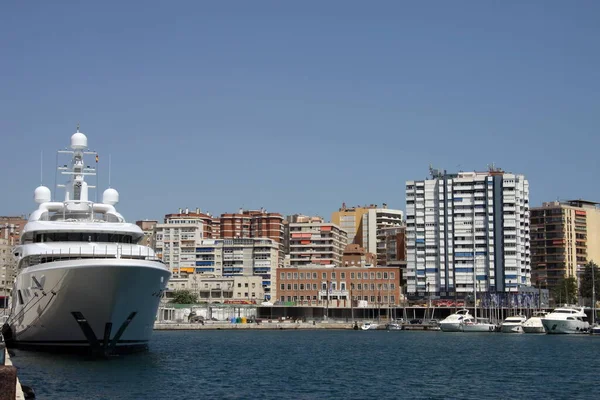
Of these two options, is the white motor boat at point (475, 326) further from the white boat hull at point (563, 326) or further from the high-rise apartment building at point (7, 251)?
the high-rise apartment building at point (7, 251)

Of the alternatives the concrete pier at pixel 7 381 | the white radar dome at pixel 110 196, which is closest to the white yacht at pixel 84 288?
the white radar dome at pixel 110 196

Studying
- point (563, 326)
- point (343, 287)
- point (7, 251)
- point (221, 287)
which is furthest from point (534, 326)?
point (7, 251)

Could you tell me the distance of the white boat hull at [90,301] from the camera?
5266 centimetres

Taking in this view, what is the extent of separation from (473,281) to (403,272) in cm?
2755

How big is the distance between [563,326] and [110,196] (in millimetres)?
76430

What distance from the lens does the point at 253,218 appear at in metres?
195

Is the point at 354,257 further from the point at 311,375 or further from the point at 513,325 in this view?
the point at 311,375

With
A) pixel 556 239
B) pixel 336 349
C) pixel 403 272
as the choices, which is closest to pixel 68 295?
pixel 336 349

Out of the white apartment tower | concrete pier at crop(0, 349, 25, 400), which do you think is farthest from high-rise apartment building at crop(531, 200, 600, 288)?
concrete pier at crop(0, 349, 25, 400)

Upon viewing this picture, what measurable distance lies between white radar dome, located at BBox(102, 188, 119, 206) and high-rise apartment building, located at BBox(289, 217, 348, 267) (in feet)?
376

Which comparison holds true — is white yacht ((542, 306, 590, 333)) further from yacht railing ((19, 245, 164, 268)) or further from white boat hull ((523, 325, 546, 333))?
yacht railing ((19, 245, 164, 268))

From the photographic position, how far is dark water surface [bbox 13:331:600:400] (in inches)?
1718

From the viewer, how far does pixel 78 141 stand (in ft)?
228

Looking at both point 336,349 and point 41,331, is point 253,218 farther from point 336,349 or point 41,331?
point 41,331
